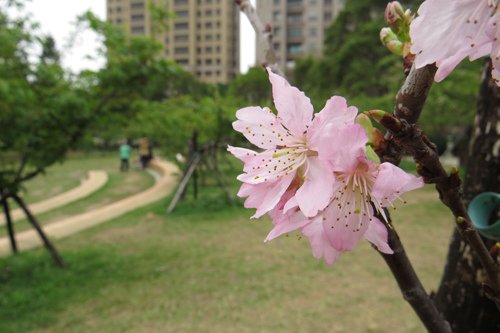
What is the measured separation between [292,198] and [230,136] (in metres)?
9.87

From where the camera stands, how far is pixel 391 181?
500 mm

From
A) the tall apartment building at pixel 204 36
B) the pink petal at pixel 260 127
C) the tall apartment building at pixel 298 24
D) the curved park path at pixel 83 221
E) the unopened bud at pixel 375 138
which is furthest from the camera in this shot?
the tall apartment building at pixel 204 36

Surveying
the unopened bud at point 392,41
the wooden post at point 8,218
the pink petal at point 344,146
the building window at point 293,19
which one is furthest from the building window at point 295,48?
the pink petal at point 344,146

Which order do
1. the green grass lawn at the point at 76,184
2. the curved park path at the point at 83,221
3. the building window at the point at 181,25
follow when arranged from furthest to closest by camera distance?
the building window at the point at 181,25 → the green grass lawn at the point at 76,184 → the curved park path at the point at 83,221

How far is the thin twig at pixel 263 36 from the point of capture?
1.01 m

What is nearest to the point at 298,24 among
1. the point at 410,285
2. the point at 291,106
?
the point at 410,285

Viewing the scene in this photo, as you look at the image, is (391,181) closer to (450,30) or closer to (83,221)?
(450,30)

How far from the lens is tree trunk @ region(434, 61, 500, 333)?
5.83 feet

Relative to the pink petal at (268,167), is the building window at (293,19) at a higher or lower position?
higher

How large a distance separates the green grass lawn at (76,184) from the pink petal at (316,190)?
817cm

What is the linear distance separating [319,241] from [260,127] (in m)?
0.19

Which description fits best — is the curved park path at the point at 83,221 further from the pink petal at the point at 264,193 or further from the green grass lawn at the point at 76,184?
the pink petal at the point at 264,193

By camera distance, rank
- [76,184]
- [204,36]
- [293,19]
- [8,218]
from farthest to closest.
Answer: [204,36]
[293,19]
[76,184]
[8,218]

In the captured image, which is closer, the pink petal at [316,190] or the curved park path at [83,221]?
the pink petal at [316,190]
